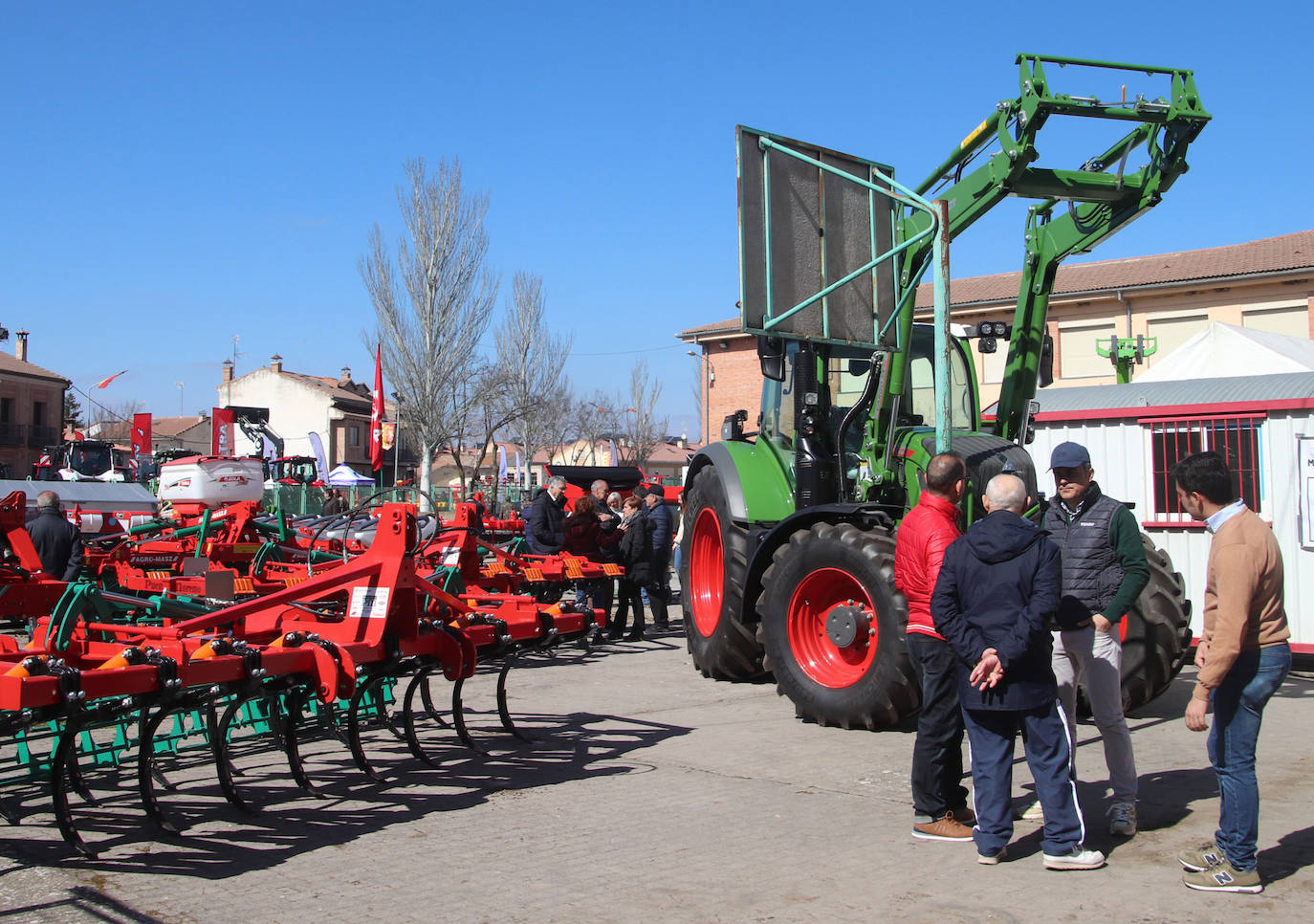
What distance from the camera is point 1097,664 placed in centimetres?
525

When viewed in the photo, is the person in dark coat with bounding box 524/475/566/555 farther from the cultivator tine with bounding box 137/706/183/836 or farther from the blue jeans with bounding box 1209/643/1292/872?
the blue jeans with bounding box 1209/643/1292/872

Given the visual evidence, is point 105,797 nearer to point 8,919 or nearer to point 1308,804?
point 8,919

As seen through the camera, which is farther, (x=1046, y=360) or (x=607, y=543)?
(x=607, y=543)

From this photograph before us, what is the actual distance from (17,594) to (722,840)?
4.83 m

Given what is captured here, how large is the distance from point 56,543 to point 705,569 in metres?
6.13

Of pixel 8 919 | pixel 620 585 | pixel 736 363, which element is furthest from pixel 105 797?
pixel 736 363

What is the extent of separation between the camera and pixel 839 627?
7250mm

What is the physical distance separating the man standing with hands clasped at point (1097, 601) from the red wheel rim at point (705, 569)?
4.36 meters

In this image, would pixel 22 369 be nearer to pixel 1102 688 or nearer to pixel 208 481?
pixel 208 481

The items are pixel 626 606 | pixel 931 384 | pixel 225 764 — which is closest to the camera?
pixel 225 764

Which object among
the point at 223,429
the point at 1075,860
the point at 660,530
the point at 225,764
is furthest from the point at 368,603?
the point at 223,429

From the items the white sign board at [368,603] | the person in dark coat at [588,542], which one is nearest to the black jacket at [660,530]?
the person in dark coat at [588,542]

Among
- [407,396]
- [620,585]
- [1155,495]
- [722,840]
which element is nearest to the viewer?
[722,840]

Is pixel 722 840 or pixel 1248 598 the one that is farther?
pixel 722 840
